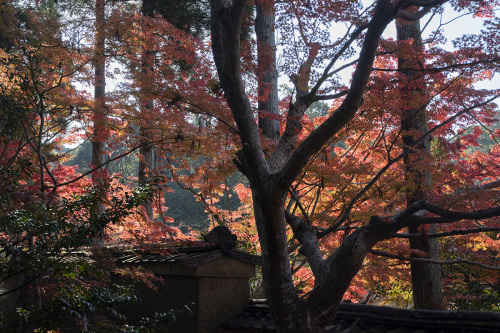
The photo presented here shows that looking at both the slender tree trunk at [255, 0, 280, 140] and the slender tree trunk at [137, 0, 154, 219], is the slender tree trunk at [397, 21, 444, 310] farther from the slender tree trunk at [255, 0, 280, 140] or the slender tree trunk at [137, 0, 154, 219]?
the slender tree trunk at [137, 0, 154, 219]

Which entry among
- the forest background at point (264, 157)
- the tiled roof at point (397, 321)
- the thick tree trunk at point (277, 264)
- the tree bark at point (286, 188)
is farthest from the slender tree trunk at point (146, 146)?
the tiled roof at point (397, 321)

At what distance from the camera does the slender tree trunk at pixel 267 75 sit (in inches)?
272

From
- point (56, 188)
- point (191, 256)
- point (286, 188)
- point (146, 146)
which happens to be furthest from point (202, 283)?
point (146, 146)

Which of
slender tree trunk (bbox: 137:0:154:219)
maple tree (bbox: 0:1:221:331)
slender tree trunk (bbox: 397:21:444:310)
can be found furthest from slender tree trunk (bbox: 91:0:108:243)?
slender tree trunk (bbox: 397:21:444:310)

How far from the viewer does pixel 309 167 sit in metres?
5.80

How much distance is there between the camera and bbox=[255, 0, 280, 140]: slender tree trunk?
6.92 metres

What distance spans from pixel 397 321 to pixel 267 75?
4870 mm

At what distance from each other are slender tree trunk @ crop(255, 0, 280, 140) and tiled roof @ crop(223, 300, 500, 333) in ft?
10.4

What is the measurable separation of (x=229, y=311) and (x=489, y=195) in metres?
3.57

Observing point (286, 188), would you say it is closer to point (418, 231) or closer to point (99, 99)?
point (418, 231)

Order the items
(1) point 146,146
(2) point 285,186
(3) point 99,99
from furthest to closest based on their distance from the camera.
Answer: (1) point 146,146 < (3) point 99,99 < (2) point 285,186

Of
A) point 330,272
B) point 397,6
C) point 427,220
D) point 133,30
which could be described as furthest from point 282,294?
point 133,30

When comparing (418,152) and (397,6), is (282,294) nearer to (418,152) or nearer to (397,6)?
(397,6)

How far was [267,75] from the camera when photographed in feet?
25.3
